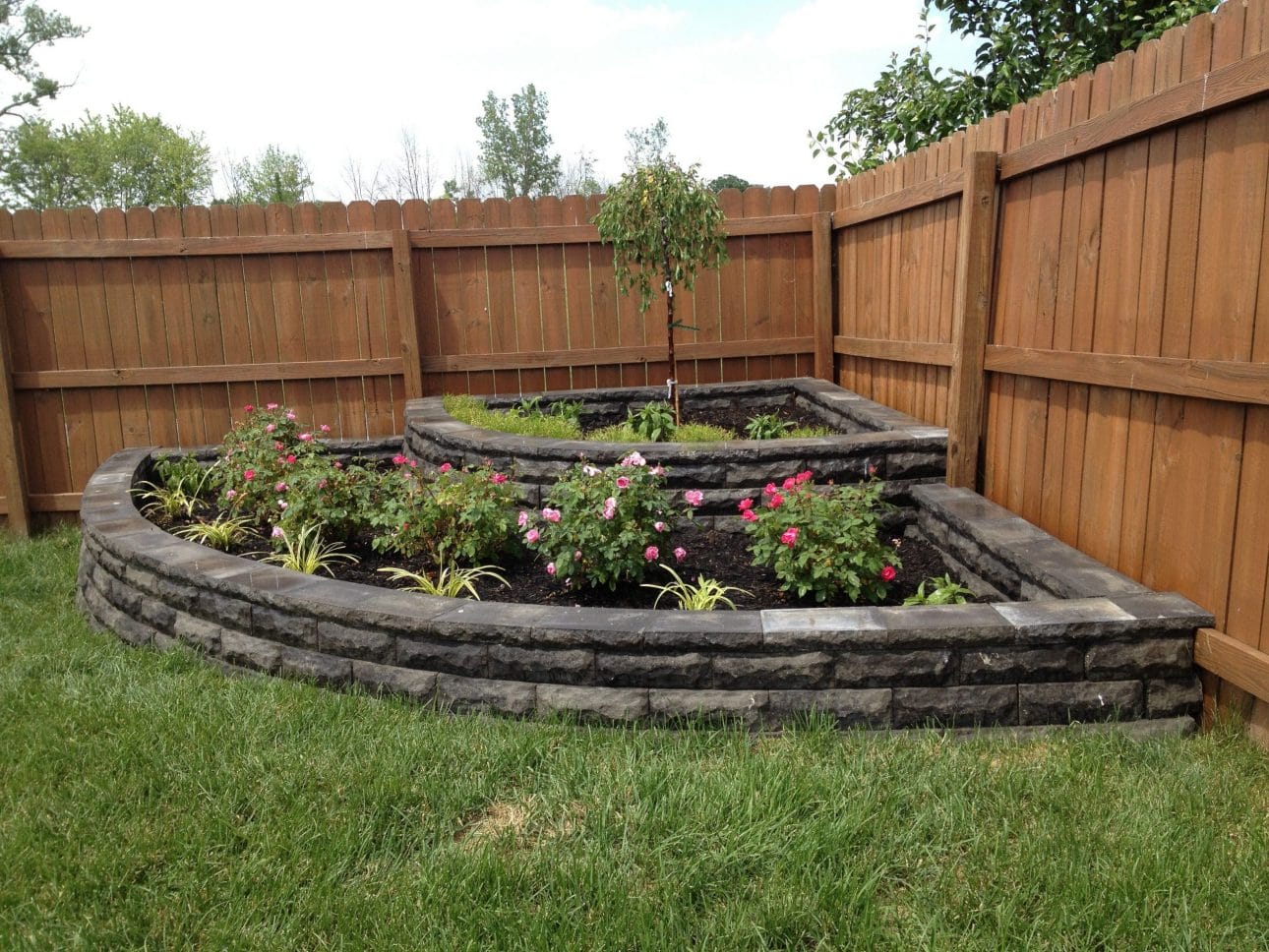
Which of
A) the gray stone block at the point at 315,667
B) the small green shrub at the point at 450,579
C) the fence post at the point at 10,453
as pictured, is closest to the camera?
the gray stone block at the point at 315,667

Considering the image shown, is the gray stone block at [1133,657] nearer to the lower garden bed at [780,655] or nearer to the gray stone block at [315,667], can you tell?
the lower garden bed at [780,655]

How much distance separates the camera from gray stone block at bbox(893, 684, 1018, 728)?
8.71ft

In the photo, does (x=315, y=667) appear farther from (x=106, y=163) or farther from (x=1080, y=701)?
(x=106, y=163)

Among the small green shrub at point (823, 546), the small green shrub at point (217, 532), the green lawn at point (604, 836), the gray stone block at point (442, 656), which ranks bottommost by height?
the green lawn at point (604, 836)

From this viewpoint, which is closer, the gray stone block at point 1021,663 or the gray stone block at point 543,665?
the gray stone block at point 1021,663

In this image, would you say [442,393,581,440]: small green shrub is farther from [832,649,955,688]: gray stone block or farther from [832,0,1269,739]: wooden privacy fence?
[832,649,955,688]: gray stone block

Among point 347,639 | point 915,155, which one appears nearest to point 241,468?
point 347,639

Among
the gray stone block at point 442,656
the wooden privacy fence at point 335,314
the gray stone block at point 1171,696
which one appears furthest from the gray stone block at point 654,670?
the wooden privacy fence at point 335,314

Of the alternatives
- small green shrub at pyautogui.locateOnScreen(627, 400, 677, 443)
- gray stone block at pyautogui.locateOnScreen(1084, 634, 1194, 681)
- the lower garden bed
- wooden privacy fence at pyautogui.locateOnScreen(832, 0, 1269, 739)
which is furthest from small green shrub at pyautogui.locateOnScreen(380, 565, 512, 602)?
wooden privacy fence at pyautogui.locateOnScreen(832, 0, 1269, 739)

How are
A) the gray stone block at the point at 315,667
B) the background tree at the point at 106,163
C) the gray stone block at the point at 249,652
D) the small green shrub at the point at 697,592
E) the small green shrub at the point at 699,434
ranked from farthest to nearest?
the background tree at the point at 106,163 < the small green shrub at the point at 699,434 < the small green shrub at the point at 697,592 < the gray stone block at the point at 249,652 < the gray stone block at the point at 315,667

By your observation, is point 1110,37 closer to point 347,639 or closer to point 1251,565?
point 1251,565

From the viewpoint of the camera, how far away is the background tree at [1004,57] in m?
7.61

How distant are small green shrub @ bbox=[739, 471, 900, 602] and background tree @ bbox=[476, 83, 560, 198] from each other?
3969cm

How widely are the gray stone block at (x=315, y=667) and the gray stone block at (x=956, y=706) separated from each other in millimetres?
1904
